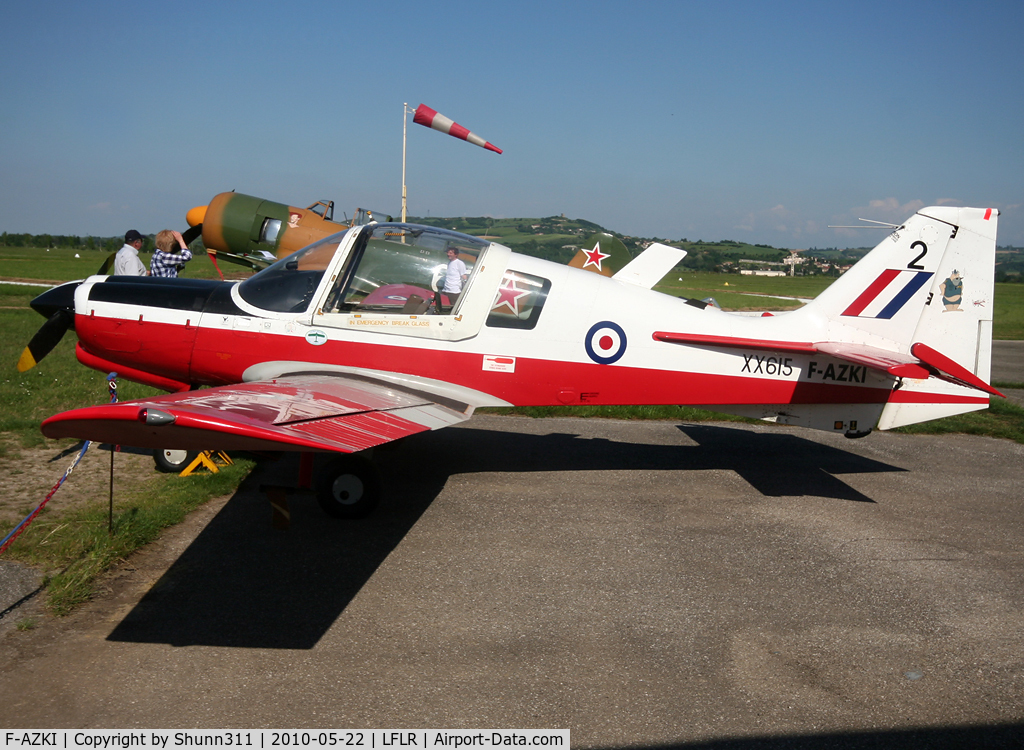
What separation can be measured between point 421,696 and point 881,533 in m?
4.05

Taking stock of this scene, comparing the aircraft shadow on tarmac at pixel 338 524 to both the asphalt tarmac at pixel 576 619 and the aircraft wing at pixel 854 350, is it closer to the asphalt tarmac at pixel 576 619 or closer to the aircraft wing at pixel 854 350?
the asphalt tarmac at pixel 576 619

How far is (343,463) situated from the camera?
5453 millimetres

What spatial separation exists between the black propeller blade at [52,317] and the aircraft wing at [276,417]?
218 cm

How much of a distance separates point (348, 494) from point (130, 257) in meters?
5.16

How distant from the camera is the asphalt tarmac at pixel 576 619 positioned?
10.3 ft

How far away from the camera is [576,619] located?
4.03 meters

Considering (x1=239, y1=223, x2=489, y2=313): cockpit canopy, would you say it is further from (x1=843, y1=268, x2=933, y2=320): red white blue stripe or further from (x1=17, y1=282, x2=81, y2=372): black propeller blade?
(x1=843, y1=268, x2=933, y2=320): red white blue stripe

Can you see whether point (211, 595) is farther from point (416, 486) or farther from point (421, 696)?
point (416, 486)

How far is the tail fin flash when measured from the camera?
6.23 metres

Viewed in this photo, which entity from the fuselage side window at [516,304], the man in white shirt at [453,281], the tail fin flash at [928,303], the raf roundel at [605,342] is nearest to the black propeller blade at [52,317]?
the man in white shirt at [453,281]

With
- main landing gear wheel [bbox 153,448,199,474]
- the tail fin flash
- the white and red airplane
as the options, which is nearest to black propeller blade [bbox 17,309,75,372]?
the white and red airplane

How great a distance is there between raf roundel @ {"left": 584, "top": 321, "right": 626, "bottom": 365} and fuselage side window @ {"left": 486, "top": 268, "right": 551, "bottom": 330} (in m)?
0.50

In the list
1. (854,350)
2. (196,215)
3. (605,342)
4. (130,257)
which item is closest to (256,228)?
(196,215)

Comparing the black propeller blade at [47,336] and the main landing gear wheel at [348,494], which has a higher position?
the black propeller blade at [47,336]
